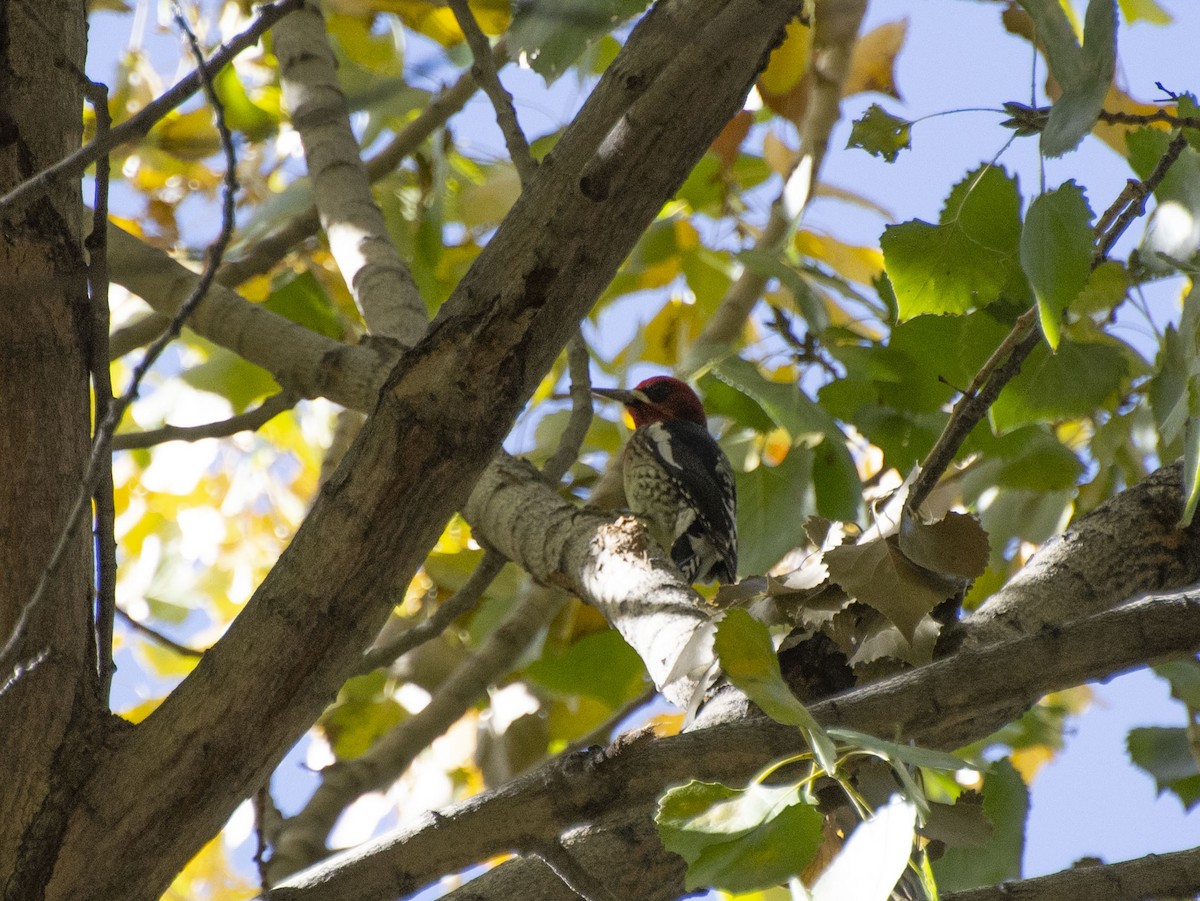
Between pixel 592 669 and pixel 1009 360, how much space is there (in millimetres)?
964

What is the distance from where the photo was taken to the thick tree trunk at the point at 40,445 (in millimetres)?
1119

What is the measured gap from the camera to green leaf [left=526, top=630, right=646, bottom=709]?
206cm

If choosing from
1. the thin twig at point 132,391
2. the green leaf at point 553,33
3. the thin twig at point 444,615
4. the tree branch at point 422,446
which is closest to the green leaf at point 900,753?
the tree branch at point 422,446

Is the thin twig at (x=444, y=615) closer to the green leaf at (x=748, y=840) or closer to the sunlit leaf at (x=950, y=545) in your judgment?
the sunlit leaf at (x=950, y=545)

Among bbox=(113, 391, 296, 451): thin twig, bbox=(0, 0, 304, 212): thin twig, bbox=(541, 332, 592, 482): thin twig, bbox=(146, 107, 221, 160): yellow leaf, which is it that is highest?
bbox=(146, 107, 221, 160): yellow leaf

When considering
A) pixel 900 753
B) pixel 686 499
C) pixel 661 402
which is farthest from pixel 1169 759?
pixel 661 402

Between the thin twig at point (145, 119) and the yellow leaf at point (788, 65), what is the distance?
161cm

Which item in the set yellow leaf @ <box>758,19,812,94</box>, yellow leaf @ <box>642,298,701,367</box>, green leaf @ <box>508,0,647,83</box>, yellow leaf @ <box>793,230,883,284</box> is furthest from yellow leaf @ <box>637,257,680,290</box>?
green leaf @ <box>508,0,647,83</box>

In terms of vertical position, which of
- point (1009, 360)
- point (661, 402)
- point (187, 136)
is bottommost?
point (1009, 360)

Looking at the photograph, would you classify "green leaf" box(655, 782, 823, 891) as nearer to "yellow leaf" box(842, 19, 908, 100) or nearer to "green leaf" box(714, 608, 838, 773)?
"green leaf" box(714, 608, 838, 773)

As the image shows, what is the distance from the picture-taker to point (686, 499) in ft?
11.8

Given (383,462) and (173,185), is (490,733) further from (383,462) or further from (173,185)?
(173,185)

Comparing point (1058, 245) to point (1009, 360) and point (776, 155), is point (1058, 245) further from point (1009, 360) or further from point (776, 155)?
point (776, 155)

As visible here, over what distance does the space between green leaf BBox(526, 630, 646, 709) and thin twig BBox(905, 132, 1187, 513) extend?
0.85 m
